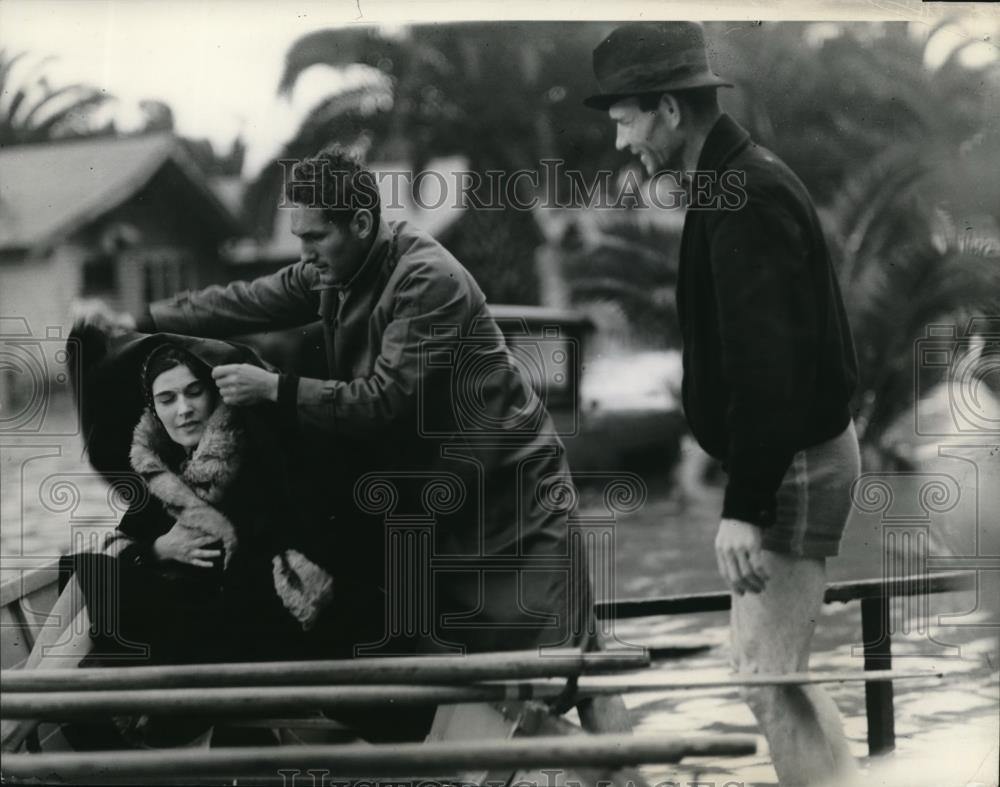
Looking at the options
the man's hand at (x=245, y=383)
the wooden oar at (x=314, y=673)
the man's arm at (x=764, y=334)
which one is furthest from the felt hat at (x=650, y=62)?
the wooden oar at (x=314, y=673)

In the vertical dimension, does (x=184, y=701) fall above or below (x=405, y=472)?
below

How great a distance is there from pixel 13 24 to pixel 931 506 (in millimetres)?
3468

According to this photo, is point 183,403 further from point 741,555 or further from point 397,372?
point 741,555

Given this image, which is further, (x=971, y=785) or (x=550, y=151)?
(x=971, y=785)

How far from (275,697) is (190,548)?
1.97ft

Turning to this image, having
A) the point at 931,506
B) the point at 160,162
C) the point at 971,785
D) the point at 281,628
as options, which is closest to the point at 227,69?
the point at 160,162

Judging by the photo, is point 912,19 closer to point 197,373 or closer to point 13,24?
point 197,373

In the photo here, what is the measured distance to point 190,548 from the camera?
3871mm

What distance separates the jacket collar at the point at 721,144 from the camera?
3801mm

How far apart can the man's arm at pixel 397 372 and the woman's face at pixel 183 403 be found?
0.27 meters

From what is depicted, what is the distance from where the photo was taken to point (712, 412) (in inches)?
151

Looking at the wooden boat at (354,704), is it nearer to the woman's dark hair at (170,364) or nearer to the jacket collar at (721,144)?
the woman's dark hair at (170,364)

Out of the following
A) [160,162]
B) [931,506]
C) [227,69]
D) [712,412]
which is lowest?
[931,506]

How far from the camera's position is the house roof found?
3.82m
